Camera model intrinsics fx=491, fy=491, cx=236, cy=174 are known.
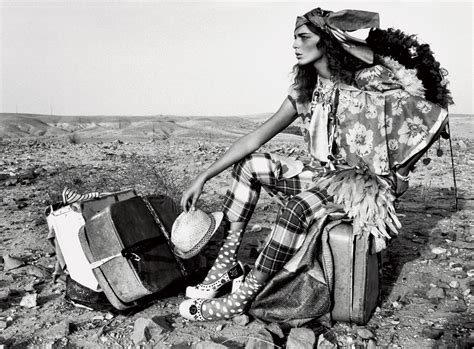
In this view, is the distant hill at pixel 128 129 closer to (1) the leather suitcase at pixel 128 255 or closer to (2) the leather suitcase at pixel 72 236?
(2) the leather suitcase at pixel 72 236

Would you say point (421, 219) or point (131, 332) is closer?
point (131, 332)

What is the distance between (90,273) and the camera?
288cm

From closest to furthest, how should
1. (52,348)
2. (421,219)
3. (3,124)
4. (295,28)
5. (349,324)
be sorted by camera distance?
(52,348) → (349,324) → (295,28) → (421,219) → (3,124)

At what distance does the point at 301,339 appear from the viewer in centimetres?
252

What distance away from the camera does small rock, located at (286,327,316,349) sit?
2.47 meters

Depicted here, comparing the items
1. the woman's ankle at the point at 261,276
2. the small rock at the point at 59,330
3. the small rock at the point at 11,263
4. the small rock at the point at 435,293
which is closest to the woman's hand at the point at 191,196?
the woman's ankle at the point at 261,276

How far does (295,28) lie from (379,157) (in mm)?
923

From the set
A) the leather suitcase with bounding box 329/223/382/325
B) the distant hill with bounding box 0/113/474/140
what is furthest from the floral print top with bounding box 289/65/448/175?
the distant hill with bounding box 0/113/474/140

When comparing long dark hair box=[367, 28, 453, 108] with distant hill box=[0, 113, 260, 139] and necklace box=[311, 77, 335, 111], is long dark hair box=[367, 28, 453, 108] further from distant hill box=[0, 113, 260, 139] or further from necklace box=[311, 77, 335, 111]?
distant hill box=[0, 113, 260, 139]

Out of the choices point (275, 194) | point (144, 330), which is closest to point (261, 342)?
point (144, 330)

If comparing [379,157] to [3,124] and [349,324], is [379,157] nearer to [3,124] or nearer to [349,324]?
[349,324]

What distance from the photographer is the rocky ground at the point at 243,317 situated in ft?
8.58

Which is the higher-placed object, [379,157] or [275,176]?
[379,157]

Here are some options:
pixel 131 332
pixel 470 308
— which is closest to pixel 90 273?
pixel 131 332
